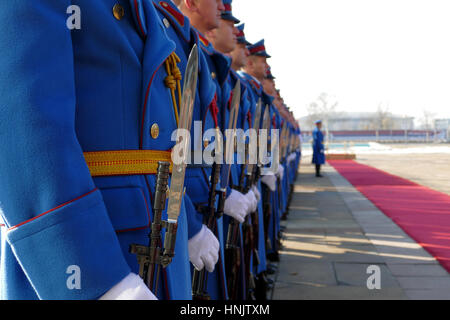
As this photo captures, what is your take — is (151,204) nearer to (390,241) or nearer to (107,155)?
(107,155)

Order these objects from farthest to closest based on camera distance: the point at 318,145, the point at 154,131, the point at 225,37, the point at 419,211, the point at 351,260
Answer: the point at 318,145, the point at 419,211, the point at 351,260, the point at 225,37, the point at 154,131

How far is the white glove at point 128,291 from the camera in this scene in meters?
0.99

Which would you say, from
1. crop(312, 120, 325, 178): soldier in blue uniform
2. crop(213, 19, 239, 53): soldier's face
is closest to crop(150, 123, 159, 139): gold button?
crop(213, 19, 239, 53): soldier's face

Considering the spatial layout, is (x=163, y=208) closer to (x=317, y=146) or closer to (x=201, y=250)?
(x=201, y=250)

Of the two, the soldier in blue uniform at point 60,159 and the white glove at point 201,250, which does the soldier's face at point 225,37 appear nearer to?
the white glove at point 201,250

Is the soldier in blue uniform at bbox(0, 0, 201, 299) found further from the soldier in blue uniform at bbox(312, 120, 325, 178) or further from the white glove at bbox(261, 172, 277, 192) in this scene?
the soldier in blue uniform at bbox(312, 120, 325, 178)

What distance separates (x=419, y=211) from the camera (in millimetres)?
6465

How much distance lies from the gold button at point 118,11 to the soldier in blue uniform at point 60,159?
0.07 ft

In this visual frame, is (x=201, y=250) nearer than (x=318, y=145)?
Yes

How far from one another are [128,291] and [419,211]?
6.21 metres

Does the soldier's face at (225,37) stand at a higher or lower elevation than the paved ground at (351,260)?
higher

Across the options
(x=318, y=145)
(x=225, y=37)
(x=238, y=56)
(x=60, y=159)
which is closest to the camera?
(x=60, y=159)

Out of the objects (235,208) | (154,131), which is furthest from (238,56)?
(154,131)

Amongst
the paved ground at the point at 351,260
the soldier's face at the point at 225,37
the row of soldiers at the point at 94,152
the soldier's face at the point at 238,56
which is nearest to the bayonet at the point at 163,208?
the row of soldiers at the point at 94,152
